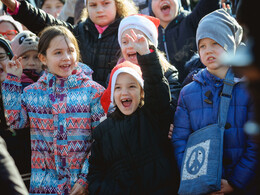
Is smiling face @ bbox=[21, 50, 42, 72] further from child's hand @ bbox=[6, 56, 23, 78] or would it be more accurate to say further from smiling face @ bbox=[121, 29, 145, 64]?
smiling face @ bbox=[121, 29, 145, 64]

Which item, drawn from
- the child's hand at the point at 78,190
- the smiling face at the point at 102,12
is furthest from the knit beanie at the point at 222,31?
the child's hand at the point at 78,190

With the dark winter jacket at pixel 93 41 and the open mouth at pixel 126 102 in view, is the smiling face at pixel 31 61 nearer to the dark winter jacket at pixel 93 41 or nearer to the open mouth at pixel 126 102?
the dark winter jacket at pixel 93 41

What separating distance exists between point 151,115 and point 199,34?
3.00 feet

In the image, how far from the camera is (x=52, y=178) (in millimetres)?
3715

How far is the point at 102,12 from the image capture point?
4613mm

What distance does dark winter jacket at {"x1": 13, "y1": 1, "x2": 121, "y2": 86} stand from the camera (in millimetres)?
4492

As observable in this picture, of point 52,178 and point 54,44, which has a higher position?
point 54,44

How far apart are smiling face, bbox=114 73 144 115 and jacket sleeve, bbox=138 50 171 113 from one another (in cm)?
20

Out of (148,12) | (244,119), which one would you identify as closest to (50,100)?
(244,119)

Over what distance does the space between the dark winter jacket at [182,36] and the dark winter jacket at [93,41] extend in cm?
68

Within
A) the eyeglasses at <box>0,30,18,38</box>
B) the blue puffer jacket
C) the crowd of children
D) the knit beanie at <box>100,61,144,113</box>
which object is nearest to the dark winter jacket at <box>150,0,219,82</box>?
the crowd of children

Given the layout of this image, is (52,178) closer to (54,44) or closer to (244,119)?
(54,44)

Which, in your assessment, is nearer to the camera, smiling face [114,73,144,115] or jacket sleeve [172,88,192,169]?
jacket sleeve [172,88,192,169]

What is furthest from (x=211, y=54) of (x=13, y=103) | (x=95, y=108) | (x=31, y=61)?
(x=31, y=61)
